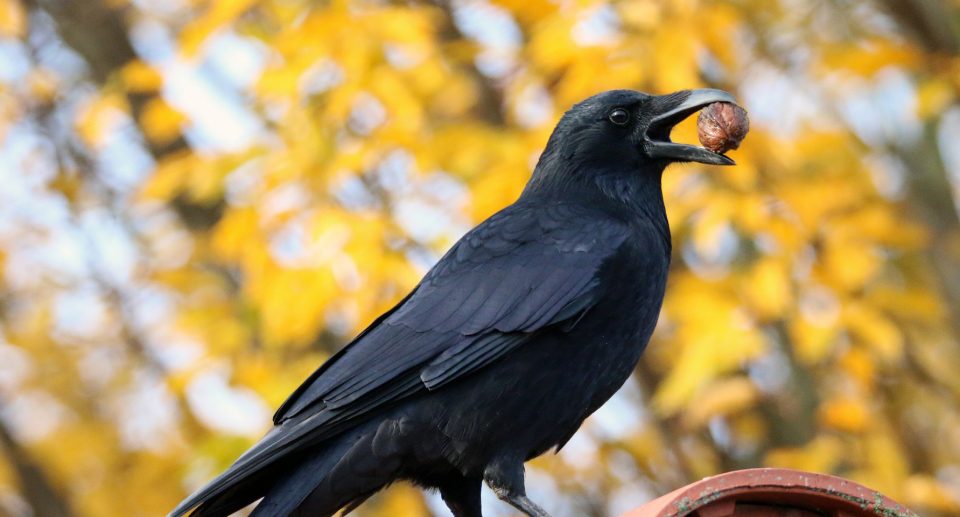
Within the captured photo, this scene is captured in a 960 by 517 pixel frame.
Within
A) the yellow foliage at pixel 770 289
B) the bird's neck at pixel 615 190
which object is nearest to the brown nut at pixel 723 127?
the bird's neck at pixel 615 190

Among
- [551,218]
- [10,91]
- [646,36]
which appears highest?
[10,91]

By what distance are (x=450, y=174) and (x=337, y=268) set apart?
2.52 feet

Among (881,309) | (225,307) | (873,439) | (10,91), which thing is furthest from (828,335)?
(10,91)

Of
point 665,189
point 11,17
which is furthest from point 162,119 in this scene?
point 665,189

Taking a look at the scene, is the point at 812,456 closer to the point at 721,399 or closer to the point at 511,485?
the point at 721,399

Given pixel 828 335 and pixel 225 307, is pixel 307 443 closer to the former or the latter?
pixel 828 335

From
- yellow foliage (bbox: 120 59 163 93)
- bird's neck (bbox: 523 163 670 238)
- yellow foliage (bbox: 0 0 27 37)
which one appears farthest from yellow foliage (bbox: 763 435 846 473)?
yellow foliage (bbox: 0 0 27 37)

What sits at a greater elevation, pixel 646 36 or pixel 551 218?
pixel 646 36

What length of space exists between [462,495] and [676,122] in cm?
132

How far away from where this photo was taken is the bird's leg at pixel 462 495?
3.62 meters

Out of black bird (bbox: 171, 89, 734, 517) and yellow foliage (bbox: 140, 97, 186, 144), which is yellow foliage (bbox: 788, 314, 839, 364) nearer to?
black bird (bbox: 171, 89, 734, 517)

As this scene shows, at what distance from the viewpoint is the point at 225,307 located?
22.0 feet

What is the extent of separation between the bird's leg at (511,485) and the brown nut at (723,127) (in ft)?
3.81

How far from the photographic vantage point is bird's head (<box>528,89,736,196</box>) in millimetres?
3846
